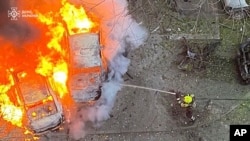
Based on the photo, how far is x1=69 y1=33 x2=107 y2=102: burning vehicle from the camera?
15.1 meters

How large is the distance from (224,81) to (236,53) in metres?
1.16

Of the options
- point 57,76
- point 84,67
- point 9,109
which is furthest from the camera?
point 57,76

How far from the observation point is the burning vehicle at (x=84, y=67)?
15.1 metres

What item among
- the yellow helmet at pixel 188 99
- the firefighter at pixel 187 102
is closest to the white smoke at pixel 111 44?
the firefighter at pixel 187 102

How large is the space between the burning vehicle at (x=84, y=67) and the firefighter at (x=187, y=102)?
276cm

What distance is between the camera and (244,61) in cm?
1616

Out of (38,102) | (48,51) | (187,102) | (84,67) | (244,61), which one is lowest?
(187,102)

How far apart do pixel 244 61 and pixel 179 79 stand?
2.30 metres

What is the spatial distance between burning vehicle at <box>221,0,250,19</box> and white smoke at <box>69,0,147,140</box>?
10.4ft

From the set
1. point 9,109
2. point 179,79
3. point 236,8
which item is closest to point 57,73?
point 9,109

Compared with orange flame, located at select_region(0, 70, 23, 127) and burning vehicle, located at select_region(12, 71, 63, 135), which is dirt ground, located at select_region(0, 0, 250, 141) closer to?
orange flame, located at select_region(0, 70, 23, 127)

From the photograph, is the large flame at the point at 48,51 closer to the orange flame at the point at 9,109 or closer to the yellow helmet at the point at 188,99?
the orange flame at the point at 9,109

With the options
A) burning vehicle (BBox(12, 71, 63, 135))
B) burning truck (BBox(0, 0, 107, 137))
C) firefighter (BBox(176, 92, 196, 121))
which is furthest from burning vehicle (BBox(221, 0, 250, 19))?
burning vehicle (BBox(12, 71, 63, 135))

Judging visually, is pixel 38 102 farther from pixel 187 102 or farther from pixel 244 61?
pixel 244 61
